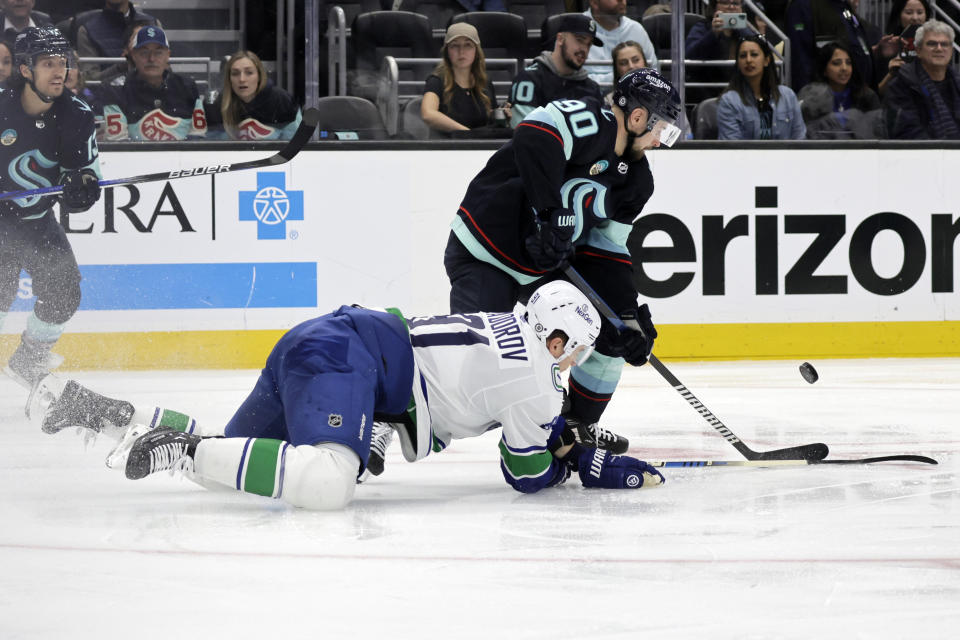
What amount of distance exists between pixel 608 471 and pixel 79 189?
2661 mm

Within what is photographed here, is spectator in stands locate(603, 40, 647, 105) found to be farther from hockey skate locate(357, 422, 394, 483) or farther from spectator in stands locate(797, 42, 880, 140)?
hockey skate locate(357, 422, 394, 483)

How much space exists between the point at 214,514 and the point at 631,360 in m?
1.23

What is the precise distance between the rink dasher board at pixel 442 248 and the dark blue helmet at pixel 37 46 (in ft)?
3.25

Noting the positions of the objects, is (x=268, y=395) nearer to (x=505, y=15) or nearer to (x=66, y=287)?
(x=66, y=287)

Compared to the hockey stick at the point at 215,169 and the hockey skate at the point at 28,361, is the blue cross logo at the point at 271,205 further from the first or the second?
the hockey skate at the point at 28,361

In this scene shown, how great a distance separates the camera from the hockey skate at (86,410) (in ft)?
10.2

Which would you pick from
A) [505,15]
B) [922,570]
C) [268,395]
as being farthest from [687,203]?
[922,570]

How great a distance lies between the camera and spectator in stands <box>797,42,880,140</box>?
6.48 meters

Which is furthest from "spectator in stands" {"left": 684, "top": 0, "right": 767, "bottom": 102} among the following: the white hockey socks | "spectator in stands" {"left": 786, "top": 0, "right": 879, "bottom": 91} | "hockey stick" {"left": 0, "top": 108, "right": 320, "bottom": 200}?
the white hockey socks

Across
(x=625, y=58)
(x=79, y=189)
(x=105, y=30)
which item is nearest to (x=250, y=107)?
(x=105, y=30)

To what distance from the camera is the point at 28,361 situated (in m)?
4.77

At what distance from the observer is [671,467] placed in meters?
3.33

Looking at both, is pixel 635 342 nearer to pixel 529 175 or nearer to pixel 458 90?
pixel 529 175

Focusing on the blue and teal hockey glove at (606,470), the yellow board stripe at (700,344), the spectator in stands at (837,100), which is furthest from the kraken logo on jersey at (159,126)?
the blue and teal hockey glove at (606,470)
